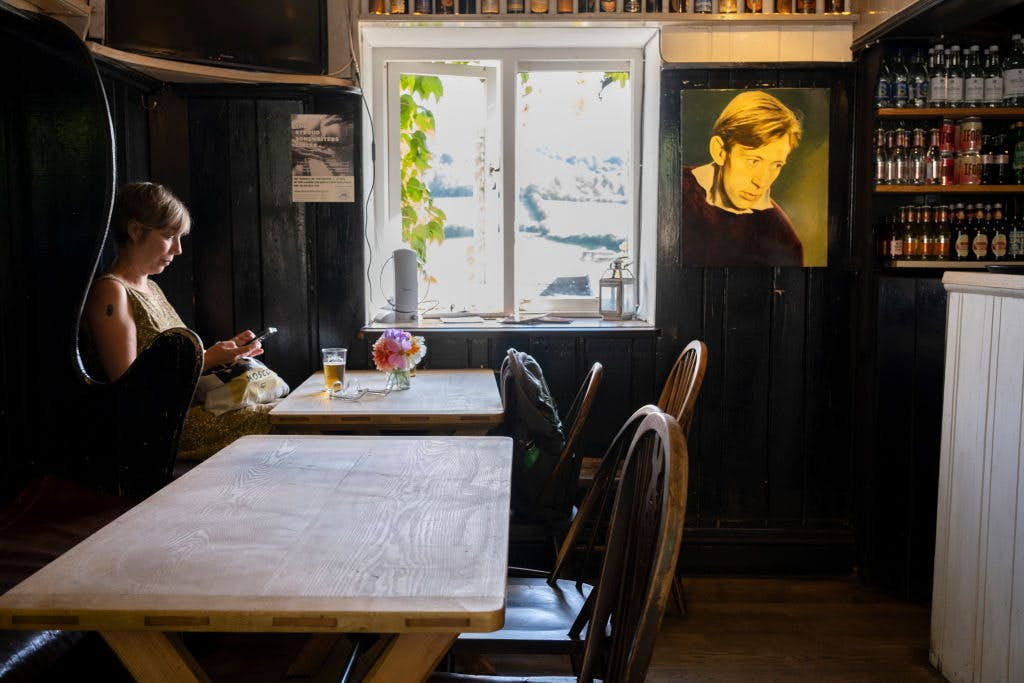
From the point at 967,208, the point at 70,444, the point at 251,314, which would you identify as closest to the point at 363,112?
the point at 251,314

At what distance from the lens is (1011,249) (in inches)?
126

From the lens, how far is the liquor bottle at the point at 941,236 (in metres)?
3.23

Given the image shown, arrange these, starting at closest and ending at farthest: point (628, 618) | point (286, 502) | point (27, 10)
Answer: point (628, 618), point (286, 502), point (27, 10)

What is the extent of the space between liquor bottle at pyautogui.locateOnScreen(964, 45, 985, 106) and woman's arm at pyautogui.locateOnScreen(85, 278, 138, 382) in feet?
9.80

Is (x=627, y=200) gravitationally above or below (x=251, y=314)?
above

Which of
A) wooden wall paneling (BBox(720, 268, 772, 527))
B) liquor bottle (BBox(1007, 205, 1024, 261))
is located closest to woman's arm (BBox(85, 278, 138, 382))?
wooden wall paneling (BBox(720, 268, 772, 527))

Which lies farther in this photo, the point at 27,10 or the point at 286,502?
the point at 27,10

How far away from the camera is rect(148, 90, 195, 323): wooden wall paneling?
343 centimetres

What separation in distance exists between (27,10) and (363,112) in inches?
50.7

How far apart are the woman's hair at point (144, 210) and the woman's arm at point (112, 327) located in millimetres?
230

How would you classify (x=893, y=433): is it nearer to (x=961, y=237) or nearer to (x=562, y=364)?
(x=961, y=237)

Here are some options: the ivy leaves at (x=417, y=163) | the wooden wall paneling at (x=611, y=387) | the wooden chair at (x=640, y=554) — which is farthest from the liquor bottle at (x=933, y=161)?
the wooden chair at (x=640, y=554)

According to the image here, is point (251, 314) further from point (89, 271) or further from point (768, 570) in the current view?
point (768, 570)

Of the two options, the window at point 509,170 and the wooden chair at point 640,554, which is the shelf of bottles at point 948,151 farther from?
the wooden chair at point 640,554
